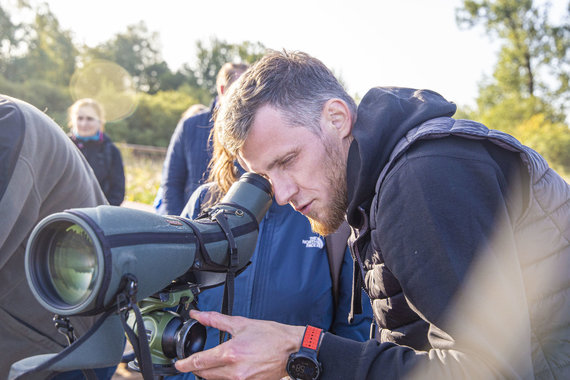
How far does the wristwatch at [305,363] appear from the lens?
1233 millimetres

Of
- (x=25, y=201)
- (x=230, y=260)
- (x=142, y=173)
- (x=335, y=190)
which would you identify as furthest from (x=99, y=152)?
(x=142, y=173)

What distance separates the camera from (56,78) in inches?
1302

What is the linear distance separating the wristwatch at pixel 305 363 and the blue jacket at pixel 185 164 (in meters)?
2.64

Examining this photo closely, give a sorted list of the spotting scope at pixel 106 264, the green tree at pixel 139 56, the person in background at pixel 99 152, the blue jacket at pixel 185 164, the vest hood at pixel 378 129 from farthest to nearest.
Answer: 1. the green tree at pixel 139 56
2. the person in background at pixel 99 152
3. the blue jacket at pixel 185 164
4. the vest hood at pixel 378 129
5. the spotting scope at pixel 106 264

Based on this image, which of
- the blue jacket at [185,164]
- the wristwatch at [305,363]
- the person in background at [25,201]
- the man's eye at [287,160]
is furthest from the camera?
the blue jacket at [185,164]

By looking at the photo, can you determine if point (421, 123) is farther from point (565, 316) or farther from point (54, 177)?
point (54, 177)

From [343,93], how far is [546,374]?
4.02 ft

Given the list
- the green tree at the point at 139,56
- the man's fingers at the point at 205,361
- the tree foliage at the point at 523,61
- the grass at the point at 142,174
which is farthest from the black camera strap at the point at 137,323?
the green tree at the point at 139,56

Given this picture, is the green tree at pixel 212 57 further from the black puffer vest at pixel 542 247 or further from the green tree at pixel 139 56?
the black puffer vest at pixel 542 247

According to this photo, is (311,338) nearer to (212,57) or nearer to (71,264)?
(71,264)

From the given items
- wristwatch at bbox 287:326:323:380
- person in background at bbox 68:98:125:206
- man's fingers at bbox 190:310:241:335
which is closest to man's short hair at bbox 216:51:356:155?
man's fingers at bbox 190:310:241:335

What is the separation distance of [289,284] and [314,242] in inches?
8.8

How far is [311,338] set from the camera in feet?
4.19

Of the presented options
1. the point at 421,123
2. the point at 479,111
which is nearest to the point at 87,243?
the point at 421,123
